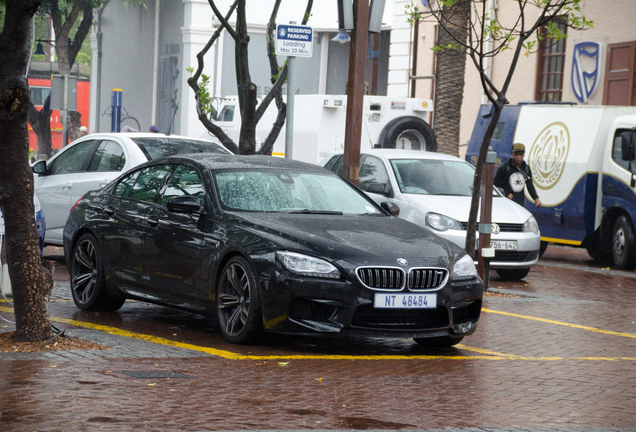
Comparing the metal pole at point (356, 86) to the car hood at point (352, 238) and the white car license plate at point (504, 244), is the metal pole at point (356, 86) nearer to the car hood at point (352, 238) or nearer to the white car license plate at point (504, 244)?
the white car license plate at point (504, 244)

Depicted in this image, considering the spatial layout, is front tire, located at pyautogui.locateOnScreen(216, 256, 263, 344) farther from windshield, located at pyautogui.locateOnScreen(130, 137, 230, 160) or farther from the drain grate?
windshield, located at pyautogui.locateOnScreen(130, 137, 230, 160)

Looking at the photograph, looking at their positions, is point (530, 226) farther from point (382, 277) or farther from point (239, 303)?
point (239, 303)

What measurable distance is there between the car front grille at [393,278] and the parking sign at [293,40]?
5.73 meters

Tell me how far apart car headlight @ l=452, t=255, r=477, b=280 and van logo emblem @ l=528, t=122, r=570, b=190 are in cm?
956

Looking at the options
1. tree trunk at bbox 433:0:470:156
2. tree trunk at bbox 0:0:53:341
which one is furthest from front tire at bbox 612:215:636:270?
tree trunk at bbox 0:0:53:341

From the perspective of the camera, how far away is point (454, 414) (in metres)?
5.98

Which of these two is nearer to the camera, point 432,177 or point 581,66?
point 432,177

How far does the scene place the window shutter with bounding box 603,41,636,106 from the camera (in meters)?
22.9

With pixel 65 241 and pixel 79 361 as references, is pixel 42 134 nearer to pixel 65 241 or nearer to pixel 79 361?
pixel 65 241

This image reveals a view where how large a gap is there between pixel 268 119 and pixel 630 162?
36.9 feet

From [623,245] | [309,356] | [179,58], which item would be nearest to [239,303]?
[309,356]

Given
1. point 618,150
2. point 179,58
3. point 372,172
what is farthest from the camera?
point 179,58

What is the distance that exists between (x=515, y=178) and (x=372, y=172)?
7.98ft

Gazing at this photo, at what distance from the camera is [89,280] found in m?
9.70
